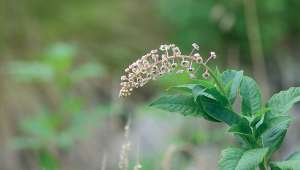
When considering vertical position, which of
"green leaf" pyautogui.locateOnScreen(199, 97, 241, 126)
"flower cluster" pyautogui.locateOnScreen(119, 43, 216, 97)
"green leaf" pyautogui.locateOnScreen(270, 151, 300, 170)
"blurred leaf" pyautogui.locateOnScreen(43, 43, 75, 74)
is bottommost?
"green leaf" pyautogui.locateOnScreen(270, 151, 300, 170)

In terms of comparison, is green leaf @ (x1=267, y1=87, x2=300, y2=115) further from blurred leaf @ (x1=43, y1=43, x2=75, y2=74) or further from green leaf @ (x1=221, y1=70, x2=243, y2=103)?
blurred leaf @ (x1=43, y1=43, x2=75, y2=74)

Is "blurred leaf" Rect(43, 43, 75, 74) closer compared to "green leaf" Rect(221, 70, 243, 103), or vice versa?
"green leaf" Rect(221, 70, 243, 103)

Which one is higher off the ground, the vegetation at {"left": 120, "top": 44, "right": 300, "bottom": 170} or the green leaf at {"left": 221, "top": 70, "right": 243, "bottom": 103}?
the green leaf at {"left": 221, "top": 70, "right": 243, "bottom": 103}

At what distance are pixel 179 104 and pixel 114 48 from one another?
12.7ft

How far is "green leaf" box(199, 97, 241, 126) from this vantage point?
3.92ft

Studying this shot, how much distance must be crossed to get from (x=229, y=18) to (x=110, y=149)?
102cm

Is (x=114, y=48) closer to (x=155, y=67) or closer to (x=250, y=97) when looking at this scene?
(x=250, y=97)

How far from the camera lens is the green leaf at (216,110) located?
3.92 feet

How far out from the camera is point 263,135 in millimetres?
1218

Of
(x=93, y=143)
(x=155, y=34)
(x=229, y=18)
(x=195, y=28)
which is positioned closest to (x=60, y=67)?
(x=93, y=143)

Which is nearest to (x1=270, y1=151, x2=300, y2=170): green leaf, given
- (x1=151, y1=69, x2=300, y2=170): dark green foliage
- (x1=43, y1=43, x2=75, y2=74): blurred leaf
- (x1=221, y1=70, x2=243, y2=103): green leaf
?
(x1=151, y1=69, x2=300, y2=170): dark green foliage

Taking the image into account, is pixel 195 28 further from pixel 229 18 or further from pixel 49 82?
pixel 49 82

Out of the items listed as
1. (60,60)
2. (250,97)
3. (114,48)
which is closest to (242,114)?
(250,97)

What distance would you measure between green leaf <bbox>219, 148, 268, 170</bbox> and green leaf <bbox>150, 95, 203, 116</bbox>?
9 cm
